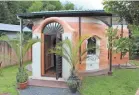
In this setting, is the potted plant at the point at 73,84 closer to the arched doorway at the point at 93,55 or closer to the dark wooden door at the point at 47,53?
the dark wooden door at the point at 47,53

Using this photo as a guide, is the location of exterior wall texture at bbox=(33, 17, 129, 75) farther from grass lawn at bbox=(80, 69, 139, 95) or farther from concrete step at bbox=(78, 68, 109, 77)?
grass lawn at bbox=(80, 69, 139, 95)

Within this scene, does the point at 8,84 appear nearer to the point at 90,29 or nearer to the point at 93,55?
the point at 93,55

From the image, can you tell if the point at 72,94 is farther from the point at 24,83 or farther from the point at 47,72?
the point at 47,72

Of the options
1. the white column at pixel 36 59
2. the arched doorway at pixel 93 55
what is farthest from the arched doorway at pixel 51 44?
the arched doorway at pixel 93 55

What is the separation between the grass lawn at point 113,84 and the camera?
45.3 ft

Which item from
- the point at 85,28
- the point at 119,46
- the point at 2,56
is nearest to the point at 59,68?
the point at 85,28

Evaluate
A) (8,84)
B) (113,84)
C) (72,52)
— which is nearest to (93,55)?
(113,84)

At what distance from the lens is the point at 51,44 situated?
19.2 m

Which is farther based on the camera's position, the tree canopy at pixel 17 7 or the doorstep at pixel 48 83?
the tree canopy at pixel 17 7

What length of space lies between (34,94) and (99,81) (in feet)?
15.9

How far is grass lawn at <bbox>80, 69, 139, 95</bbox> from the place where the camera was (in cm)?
1381

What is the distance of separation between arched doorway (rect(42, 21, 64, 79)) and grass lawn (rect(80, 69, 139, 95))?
6.91 ft

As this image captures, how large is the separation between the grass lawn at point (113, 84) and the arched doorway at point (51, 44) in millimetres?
2106

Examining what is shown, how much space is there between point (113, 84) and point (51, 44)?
247 inches
